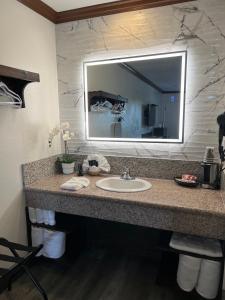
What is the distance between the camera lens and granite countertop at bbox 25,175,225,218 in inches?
55.5

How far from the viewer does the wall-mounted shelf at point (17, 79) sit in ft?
4.75

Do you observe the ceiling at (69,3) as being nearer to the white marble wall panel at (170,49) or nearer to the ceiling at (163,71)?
the white marble wall panel at (170,49)

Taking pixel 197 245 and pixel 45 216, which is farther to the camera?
pixel 45 216

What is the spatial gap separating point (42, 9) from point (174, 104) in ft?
4.50

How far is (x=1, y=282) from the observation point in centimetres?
123

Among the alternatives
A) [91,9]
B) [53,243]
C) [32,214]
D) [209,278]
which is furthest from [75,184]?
[91,9]

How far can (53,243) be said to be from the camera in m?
1.92

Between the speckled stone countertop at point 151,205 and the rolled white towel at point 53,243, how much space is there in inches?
10.3

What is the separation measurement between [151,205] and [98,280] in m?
0.84

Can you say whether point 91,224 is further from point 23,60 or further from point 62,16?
point 62,16

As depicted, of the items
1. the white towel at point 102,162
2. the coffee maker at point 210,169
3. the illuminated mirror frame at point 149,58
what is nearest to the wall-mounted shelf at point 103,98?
the illuminated mirror frame at point 149,58

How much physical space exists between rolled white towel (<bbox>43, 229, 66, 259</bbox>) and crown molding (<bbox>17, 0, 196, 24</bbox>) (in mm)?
1861

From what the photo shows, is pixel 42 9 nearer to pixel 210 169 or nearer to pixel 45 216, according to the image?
pixel 45 216

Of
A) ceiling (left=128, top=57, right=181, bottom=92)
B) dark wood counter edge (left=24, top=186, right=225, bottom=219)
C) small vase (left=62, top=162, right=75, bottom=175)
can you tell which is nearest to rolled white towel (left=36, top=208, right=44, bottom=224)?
dark wood counter edge (left=24, top=186, right=225, bottom=219)
